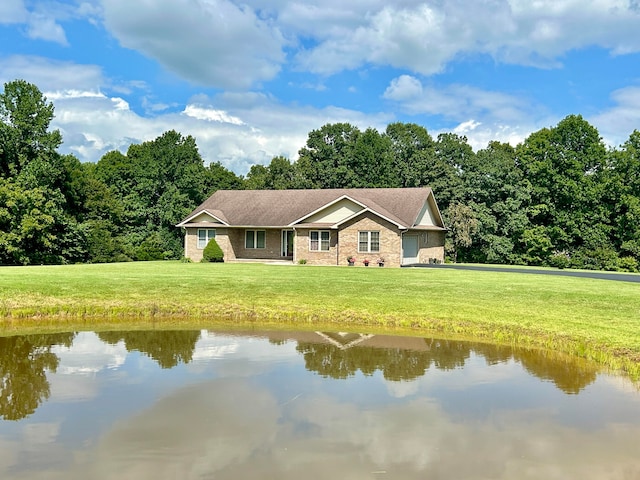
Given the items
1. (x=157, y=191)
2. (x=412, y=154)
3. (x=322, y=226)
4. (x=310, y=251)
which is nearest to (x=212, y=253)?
(x=310, y=251)

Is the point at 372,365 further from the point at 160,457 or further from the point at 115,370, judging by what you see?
the point at 160,457

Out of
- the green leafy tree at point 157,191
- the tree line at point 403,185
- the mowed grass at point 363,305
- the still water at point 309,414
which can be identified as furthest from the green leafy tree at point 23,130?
the still water at point 309,414

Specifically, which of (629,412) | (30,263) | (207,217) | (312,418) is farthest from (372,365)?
(30,263)

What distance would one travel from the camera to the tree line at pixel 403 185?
1690 inches

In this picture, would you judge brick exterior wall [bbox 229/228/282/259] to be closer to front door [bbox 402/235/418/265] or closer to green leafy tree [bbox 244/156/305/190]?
front door [bbox 402/235/418/265]

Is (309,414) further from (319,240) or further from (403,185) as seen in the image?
(403,185)

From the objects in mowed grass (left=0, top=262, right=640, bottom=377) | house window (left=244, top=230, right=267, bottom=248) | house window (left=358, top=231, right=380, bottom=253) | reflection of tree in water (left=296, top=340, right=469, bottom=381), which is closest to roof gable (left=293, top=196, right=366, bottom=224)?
house window (left=358, top=231, right=380, bottom=253)

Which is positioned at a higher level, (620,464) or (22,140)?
(22,140)

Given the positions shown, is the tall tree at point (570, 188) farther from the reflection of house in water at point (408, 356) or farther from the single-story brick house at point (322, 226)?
the reflection of house in water at point (408, 356)

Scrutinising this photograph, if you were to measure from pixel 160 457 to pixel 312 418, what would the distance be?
2323 millimetres

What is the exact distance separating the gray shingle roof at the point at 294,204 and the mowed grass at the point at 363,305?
54.0ft

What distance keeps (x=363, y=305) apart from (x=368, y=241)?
18.9 m

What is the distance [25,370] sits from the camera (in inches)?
444

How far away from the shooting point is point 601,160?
46.9 m
